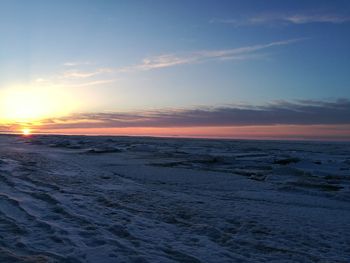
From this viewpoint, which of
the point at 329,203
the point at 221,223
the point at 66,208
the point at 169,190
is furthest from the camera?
the point at 169,190

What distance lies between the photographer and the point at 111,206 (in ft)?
39.0

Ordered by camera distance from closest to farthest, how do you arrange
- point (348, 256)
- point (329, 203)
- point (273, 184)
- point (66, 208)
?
1. point (348, 256)
2. point (66, 208)
3. point (329, 203)
4. point (273, 184)

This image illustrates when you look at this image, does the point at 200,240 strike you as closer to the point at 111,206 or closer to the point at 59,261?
the point at 59,261

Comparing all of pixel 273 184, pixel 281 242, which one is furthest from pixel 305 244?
pixel 273 184

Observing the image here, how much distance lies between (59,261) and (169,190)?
8.74 meters

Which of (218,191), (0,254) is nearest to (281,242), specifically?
(0,254)

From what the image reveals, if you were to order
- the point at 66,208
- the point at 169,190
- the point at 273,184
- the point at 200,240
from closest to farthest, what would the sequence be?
the point at 200,240, the point at 66,208, the point at 169,190, the point at 273,184

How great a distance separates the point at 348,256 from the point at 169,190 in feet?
27.3

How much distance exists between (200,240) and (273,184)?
388 inches

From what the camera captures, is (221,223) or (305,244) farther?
(221,223)

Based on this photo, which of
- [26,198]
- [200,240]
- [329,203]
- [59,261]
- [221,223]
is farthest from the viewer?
[329,203]

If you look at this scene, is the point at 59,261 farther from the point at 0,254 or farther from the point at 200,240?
the point at 200,240

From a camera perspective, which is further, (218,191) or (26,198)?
(218,191)

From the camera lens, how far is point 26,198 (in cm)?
1263
